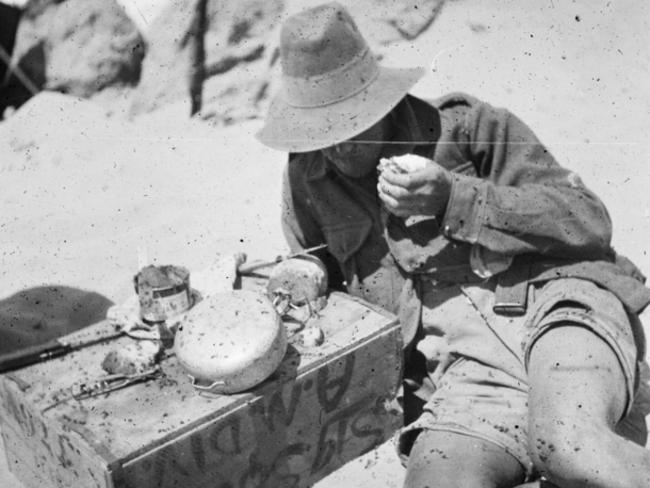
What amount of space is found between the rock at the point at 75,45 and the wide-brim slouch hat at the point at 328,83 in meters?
3.38

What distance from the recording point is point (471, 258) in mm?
3145

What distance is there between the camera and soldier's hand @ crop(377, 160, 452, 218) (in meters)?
2.94

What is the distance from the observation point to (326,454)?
3338 millimetres

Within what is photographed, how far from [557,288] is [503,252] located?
22 cm

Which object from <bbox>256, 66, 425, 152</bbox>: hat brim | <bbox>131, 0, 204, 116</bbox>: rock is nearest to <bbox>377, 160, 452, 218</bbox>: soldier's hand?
<bbox>256, 66, 425, 152</bbox>: hat brim

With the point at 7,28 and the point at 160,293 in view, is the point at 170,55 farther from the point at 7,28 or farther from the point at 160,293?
the point at 160,293

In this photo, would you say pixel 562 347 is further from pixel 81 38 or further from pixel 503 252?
pixel 81 38

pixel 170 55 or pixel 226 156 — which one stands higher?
pixel 170 55

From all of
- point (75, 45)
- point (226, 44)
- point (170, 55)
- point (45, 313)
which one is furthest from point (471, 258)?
point (75, 45)

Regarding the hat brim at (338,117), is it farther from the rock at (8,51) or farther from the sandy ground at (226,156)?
the rock at (8,51)

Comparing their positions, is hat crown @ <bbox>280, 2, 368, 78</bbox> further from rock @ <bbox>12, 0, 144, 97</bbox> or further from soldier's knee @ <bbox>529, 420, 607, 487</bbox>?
rock @ <bbox>12, 0, 144, 97</bbox>

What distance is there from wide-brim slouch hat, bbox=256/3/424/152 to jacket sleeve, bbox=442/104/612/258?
0.38 metres

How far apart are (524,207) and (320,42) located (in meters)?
0.89

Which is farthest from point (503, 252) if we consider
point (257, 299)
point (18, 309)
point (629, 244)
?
point (18, 309)
